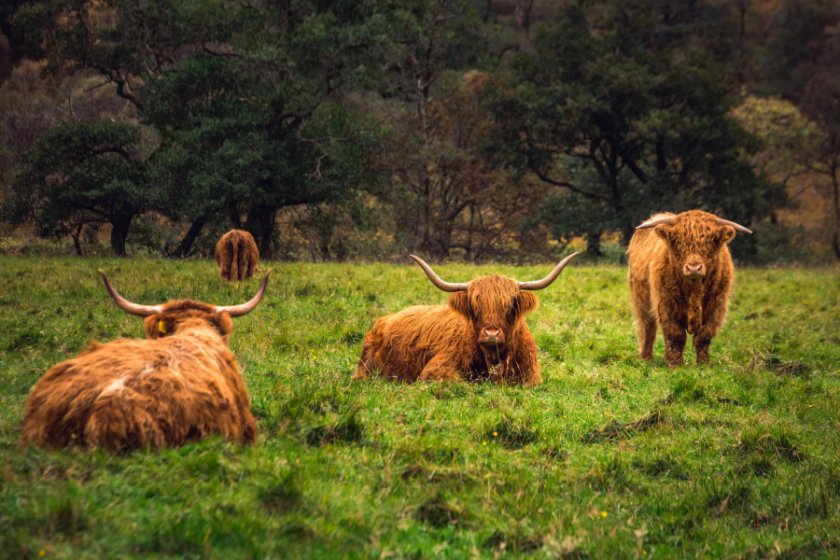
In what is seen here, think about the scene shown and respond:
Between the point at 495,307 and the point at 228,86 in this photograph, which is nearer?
the point at 495,307

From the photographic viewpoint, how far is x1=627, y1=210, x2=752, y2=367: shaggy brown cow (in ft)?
34.3

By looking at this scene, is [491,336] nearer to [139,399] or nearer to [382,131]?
[139,399]

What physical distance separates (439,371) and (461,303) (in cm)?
77

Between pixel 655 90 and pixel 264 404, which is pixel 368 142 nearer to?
pixel 655 90

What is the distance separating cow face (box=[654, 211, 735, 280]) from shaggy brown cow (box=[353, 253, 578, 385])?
2.41 metres

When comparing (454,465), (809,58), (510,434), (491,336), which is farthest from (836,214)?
(454,465)

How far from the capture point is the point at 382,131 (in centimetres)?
2755

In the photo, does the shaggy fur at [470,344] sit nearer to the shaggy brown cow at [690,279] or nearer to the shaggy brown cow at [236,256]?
the shaggy brown cow at [690,279]

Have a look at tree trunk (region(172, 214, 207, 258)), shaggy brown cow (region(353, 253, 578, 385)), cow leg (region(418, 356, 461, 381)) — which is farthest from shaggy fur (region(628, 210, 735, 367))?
tree trunk (region(172, 214, 207, 258))

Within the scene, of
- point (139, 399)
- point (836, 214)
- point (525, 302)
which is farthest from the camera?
point (836, 214)

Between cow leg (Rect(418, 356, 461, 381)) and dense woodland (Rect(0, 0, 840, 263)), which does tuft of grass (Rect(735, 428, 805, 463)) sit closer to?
cow leg (Rect(418, 356, 461, 381))

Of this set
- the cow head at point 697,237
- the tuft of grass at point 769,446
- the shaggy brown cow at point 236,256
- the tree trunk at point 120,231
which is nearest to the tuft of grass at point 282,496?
the tuft of grass at point 769,446

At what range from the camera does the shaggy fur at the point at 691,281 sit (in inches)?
411

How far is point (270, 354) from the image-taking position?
9445 millimetres
